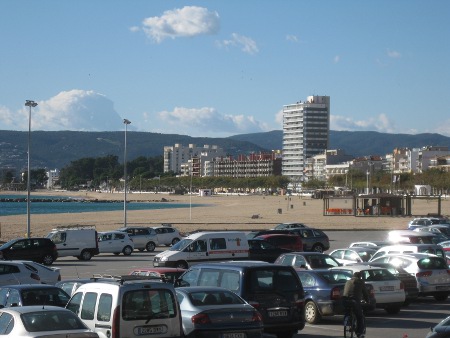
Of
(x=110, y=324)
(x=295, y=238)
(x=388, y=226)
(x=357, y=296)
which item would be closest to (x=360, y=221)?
(x=388, y=226)

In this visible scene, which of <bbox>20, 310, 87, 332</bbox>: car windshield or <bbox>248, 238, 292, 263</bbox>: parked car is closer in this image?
<bbox>20, 310, 87, 332</bbox>: car windshield

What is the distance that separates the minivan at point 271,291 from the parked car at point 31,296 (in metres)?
3.14

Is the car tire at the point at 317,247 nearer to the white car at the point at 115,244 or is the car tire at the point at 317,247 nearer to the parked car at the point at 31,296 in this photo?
the white car at the point at 115,244

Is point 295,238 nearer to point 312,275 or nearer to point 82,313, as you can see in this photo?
point 312,275

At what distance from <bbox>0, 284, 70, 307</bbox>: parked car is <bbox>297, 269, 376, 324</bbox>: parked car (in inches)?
230

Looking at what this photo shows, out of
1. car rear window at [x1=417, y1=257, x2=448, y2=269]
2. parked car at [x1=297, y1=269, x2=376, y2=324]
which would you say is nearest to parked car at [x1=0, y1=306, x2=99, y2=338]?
parked car at [x1=297, y1=269, x2=376, y2=324]

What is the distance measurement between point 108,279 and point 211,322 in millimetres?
1926

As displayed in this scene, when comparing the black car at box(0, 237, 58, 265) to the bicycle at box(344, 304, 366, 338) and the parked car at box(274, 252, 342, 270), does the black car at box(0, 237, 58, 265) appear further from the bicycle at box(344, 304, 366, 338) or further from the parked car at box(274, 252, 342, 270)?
the bicycle at box(344, 304, 366, 338)

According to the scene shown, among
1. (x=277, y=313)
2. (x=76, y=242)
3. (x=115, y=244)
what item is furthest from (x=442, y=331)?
(x=115, y=244)

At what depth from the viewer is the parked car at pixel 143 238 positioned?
45188mm

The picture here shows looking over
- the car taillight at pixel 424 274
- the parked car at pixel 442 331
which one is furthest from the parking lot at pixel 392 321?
the parked car at pixel 442 331

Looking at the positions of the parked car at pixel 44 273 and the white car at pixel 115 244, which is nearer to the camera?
the parked car at pixel 44 273

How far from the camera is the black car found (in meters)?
35.8

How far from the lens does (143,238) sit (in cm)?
4525
